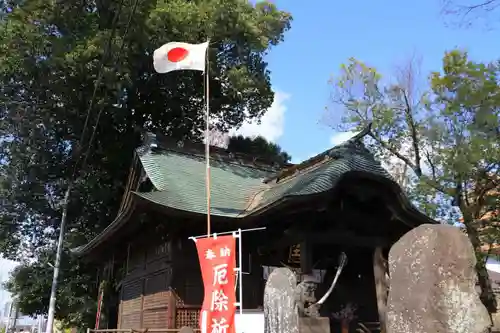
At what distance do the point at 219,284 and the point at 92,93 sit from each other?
46.2ft

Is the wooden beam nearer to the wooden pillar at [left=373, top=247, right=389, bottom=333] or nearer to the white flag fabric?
the wooden pillar at [left=373, top=247, right=389, bottom=333]

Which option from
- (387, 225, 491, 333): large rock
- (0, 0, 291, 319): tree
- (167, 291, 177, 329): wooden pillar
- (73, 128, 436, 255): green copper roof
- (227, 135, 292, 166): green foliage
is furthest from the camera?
(227, 135, 292, 166): green foliage

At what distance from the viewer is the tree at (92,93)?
17625 millimetres

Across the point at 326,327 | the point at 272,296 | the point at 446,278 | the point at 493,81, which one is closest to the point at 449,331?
the point at 446,278

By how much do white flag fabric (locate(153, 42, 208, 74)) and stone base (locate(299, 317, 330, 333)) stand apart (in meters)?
5.99

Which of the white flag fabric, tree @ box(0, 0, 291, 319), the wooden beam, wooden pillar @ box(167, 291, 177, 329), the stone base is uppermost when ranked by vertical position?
tree @ box(0, 0, 291, 319)

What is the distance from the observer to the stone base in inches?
314

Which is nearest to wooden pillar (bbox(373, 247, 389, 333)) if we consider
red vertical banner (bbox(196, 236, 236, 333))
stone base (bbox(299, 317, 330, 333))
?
stone base (bbox(299, 317, 330, 333))

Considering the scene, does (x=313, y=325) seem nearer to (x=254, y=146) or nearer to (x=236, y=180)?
(x=236, y=180)

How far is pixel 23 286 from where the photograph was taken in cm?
2231

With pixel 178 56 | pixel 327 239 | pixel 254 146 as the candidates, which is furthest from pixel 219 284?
pixel 254 146

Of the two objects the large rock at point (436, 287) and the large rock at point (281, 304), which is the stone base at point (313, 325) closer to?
the large rock at point (281, 304)

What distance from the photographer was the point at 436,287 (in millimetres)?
3645

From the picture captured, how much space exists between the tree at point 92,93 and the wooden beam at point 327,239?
967 cm
